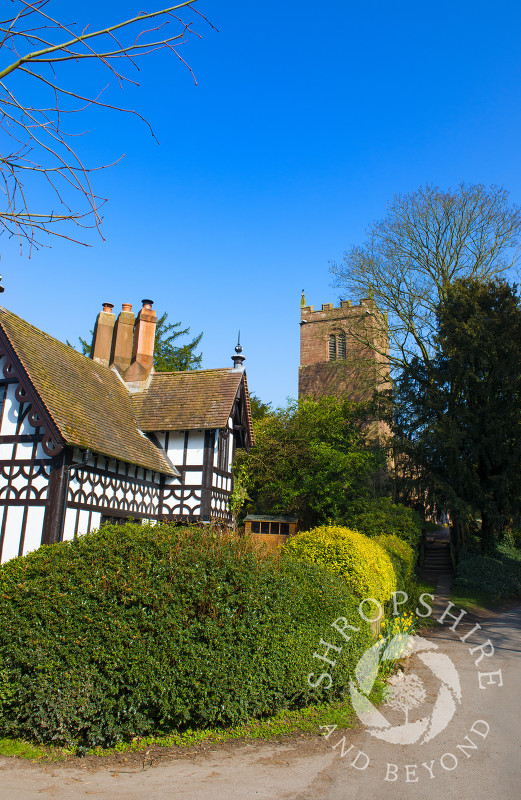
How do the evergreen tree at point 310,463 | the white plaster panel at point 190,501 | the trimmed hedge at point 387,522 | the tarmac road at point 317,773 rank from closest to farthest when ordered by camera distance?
the tarmac road at point 317,773 → the white plaster panel at point 190,501 → the trimmed hedge at point 387,522 → the evergreen tree at point 310,463

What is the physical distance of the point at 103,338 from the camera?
69.1 ft

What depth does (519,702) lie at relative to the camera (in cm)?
759

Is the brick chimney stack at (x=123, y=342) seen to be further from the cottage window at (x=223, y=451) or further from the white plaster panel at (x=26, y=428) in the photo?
the white plaster panel at (x=26, y=428)

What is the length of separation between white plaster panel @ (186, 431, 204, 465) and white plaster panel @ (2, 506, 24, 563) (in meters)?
6.13

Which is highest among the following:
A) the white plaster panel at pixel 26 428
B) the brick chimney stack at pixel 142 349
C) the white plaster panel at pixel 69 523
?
the brick chimney stack at pixel 142 349

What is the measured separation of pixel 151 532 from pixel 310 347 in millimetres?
36940

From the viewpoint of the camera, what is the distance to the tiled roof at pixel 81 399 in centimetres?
1252

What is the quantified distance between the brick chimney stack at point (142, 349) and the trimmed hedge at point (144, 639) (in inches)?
534

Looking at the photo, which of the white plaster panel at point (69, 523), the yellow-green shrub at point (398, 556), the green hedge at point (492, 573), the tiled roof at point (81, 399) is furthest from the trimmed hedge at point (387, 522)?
the white plaster panel at point (69, 523)

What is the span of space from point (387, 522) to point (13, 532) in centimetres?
1161

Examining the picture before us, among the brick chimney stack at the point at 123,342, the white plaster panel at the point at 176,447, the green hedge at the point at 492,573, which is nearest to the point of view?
the white plaster panel at the point at 176,447

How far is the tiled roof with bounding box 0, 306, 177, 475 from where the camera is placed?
12.5 metres

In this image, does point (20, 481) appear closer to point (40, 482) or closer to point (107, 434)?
point (40, 482)

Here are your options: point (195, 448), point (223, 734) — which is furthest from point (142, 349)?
point (223, 734)
